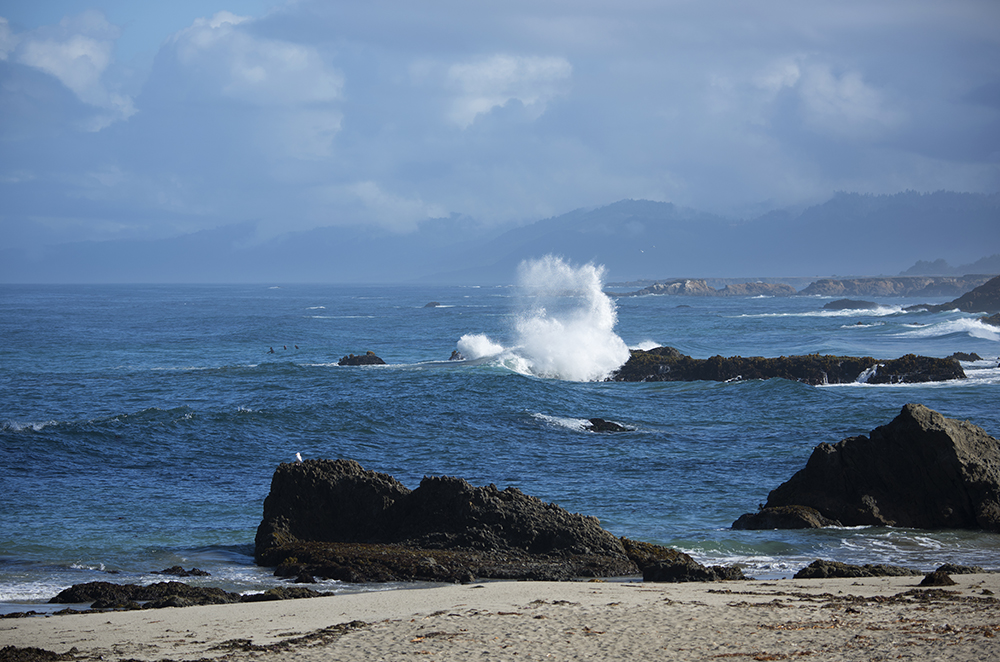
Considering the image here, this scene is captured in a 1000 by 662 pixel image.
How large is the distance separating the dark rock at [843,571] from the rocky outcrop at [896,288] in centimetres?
15092

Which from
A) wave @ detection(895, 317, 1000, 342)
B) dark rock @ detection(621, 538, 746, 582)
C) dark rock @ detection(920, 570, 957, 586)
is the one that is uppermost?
wave @ detection(895, 317, 1000, 342)

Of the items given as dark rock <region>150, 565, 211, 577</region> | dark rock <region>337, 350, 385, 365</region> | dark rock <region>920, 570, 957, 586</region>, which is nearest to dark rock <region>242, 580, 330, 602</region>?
dark rock <region>150, 565, 211, 577</region>

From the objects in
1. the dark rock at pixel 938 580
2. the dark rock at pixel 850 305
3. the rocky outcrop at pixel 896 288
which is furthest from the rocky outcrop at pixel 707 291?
the dark rock at pixel 938 580

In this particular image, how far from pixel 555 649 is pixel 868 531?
29.0ft

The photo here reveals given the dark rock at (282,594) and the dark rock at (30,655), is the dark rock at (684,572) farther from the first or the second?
the dark rock at (30,655)

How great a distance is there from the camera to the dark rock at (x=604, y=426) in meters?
24.0

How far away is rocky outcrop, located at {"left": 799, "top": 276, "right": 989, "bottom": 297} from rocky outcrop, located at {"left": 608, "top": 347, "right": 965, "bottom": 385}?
417 ft

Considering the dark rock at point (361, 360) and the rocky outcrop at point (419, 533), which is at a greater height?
the dark rock at point (361, 360)

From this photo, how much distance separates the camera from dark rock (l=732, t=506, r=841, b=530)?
1461 cm

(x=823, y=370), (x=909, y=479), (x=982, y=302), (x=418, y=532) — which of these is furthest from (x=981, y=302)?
(x=418, y=532)

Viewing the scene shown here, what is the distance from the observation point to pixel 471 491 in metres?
13.2

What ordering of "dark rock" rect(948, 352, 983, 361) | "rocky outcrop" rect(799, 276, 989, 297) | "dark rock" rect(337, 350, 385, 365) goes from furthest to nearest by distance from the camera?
1. "rocky outcrop" rect(799, 276, 989, 297)
2. "dark rock" rect(337, 350, 385, 365)
3. "dark rock" rect(948, 352, 983, 361)

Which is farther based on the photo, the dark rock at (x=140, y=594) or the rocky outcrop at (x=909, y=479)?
the rocky outcrop at (x=909, y=479)

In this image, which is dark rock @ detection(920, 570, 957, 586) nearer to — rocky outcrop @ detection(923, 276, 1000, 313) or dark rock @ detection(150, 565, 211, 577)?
dark rock @ detection(150, 565, 211, 577)
